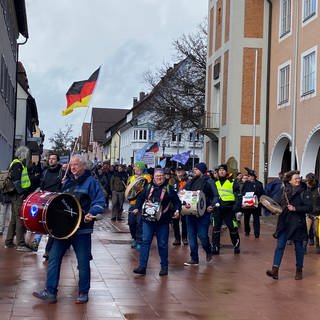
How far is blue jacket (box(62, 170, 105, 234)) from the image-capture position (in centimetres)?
812

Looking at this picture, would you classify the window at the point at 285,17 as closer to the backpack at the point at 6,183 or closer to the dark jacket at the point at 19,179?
the dark jacket at the point at 19,179

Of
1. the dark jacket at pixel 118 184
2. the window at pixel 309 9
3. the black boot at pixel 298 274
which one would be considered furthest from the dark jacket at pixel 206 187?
the window at pixel 309 9

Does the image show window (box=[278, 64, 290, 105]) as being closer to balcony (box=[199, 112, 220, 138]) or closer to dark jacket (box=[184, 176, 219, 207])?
balcony (box=[199, 112, 220, 138])

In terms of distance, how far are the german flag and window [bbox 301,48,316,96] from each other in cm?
1568

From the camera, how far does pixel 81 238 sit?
8.12 meters

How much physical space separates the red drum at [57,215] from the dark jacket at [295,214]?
3.83 meters

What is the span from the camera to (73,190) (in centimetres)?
826

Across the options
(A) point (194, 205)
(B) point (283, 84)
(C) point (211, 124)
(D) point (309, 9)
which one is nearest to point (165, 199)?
(A) point (194, 205)

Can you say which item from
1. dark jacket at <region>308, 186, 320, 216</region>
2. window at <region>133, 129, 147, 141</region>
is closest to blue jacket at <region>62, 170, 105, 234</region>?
dark jacket at <region>308, 186, 320, 216</region>

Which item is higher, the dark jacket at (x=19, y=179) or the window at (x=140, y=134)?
the window at (x=140, y=134)

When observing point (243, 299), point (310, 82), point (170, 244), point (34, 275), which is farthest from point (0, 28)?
point (243, 299)

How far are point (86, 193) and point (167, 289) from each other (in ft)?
6.41

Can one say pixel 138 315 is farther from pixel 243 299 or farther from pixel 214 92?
pixel 214 92

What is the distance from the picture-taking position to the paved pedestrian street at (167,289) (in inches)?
300
